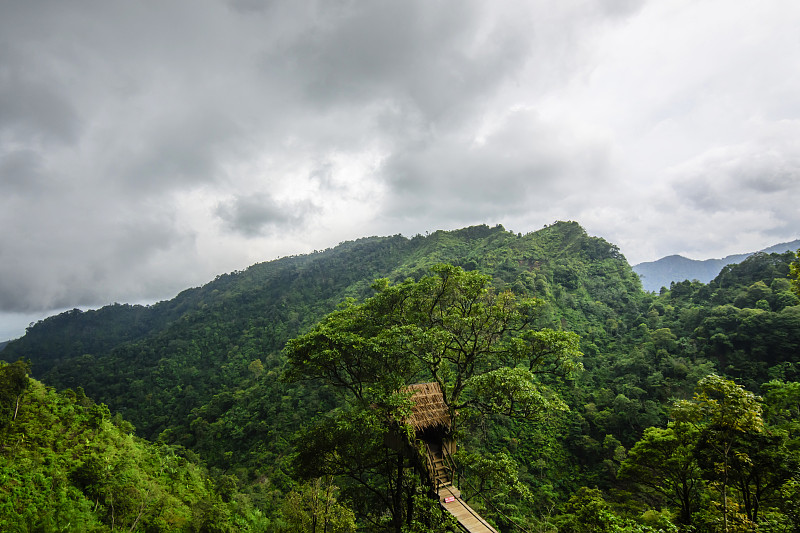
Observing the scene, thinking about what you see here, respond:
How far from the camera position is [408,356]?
9.85 m

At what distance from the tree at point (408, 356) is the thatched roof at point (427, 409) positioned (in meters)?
0.32

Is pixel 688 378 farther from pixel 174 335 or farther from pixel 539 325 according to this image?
pixel 174 335

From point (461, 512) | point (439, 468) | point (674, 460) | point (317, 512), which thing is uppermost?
point (439, 468)

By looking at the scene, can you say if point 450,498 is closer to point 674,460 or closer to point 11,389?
point 674,460

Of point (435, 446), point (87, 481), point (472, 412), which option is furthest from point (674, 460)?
point (87, 481)

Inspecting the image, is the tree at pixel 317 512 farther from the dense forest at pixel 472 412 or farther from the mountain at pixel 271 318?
the mountain at pixel 271 318

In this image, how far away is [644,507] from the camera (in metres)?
17.7

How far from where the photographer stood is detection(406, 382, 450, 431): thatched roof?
950 centimetres

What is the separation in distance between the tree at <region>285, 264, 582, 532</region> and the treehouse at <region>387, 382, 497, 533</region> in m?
0.45

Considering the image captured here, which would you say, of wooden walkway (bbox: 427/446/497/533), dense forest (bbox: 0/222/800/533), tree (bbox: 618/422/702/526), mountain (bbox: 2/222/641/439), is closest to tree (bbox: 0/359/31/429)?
dense forest (bbox: 0/222/800/533)

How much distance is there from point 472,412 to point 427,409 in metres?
1.42

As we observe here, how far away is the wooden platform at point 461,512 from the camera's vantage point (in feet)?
26.9

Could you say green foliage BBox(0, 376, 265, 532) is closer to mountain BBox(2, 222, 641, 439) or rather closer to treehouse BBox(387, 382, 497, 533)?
treehouse BBox(387, 382, 497, 533)

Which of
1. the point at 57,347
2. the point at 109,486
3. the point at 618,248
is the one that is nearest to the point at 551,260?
the point at 618,248
